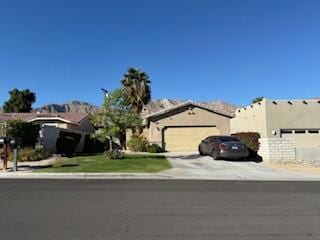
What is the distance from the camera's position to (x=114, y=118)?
2781 cm

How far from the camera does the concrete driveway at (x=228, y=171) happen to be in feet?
66.1

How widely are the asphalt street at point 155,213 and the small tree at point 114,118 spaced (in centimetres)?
1330

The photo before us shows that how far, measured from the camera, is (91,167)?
72.7ft

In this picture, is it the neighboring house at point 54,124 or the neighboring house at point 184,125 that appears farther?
the neighboring house at point 184,125

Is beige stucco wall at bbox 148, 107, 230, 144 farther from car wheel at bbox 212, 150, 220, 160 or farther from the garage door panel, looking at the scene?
car wheel at bbox 212, 150, 220, 160

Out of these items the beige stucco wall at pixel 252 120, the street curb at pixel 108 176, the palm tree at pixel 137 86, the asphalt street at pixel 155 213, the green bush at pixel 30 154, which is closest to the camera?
the asphalt street at pixel 155 213

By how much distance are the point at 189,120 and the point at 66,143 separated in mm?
10873

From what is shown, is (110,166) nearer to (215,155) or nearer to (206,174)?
(206,174)

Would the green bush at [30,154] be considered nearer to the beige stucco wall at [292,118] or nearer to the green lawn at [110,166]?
the green lawn at [110,166]

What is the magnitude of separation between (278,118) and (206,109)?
8.76 metres

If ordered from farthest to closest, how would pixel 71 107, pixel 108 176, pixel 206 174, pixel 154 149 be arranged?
pixel 71 107
pixel 154 149
pixel 206 174
pixel 108 176

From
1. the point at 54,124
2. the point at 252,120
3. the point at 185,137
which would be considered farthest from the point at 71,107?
→ the point at 252,120

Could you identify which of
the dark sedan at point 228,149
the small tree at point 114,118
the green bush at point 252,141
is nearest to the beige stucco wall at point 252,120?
the green bush at point 252,141

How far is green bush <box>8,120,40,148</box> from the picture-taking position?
28.0 meters
